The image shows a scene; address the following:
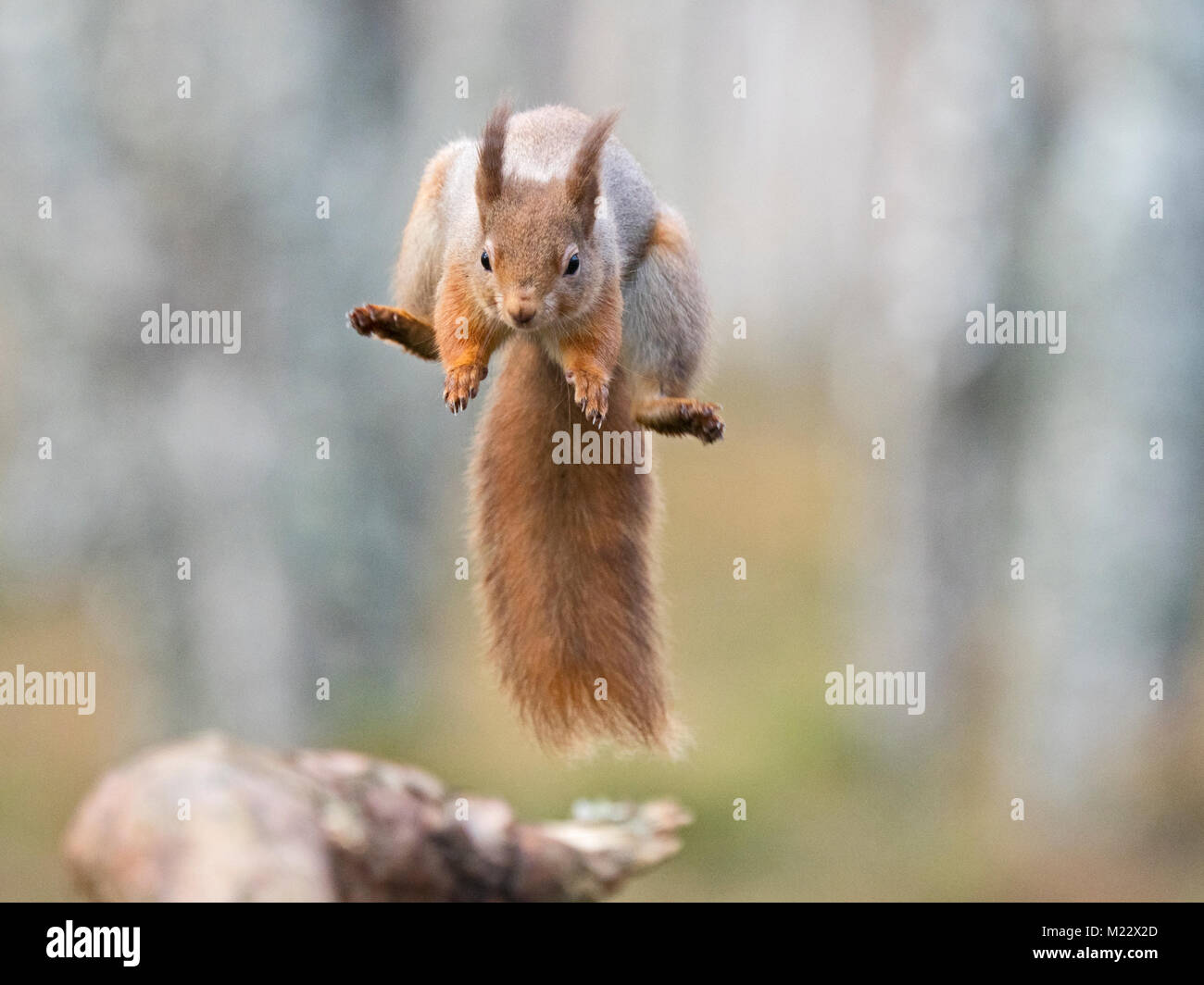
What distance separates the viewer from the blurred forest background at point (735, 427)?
2197mm

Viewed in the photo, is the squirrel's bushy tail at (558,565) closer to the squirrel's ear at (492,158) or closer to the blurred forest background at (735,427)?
the squirrel's ear at (492,158)

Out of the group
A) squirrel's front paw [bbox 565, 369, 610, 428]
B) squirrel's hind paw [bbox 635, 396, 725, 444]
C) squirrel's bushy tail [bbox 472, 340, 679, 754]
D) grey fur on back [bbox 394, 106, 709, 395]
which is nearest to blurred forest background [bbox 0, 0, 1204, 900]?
squirrel's bushy tail [bbox 472, 340, 679, 754]

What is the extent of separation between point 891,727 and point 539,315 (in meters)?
1.52

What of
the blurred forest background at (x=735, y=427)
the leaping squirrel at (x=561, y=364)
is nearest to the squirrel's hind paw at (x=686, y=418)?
the leaping squirrel at (x=561, y=364)

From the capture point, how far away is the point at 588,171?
1094 millimetres

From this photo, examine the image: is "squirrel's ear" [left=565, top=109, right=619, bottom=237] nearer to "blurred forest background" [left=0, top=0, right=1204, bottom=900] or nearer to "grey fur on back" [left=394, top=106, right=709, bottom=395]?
"grey fur on back" [left=394, top=106, right=709, bottom=395]

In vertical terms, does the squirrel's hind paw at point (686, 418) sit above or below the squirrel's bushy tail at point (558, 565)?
above

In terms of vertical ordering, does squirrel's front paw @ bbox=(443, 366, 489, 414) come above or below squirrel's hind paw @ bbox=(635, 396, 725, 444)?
above

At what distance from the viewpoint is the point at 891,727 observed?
2350mm

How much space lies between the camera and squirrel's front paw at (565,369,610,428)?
3.59 ft

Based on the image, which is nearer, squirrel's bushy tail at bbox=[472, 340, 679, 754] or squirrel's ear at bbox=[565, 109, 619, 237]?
squirrel's ear at bbox=[565, 109, 619, 237]

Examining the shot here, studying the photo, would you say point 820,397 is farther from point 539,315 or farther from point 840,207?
point 539,315
